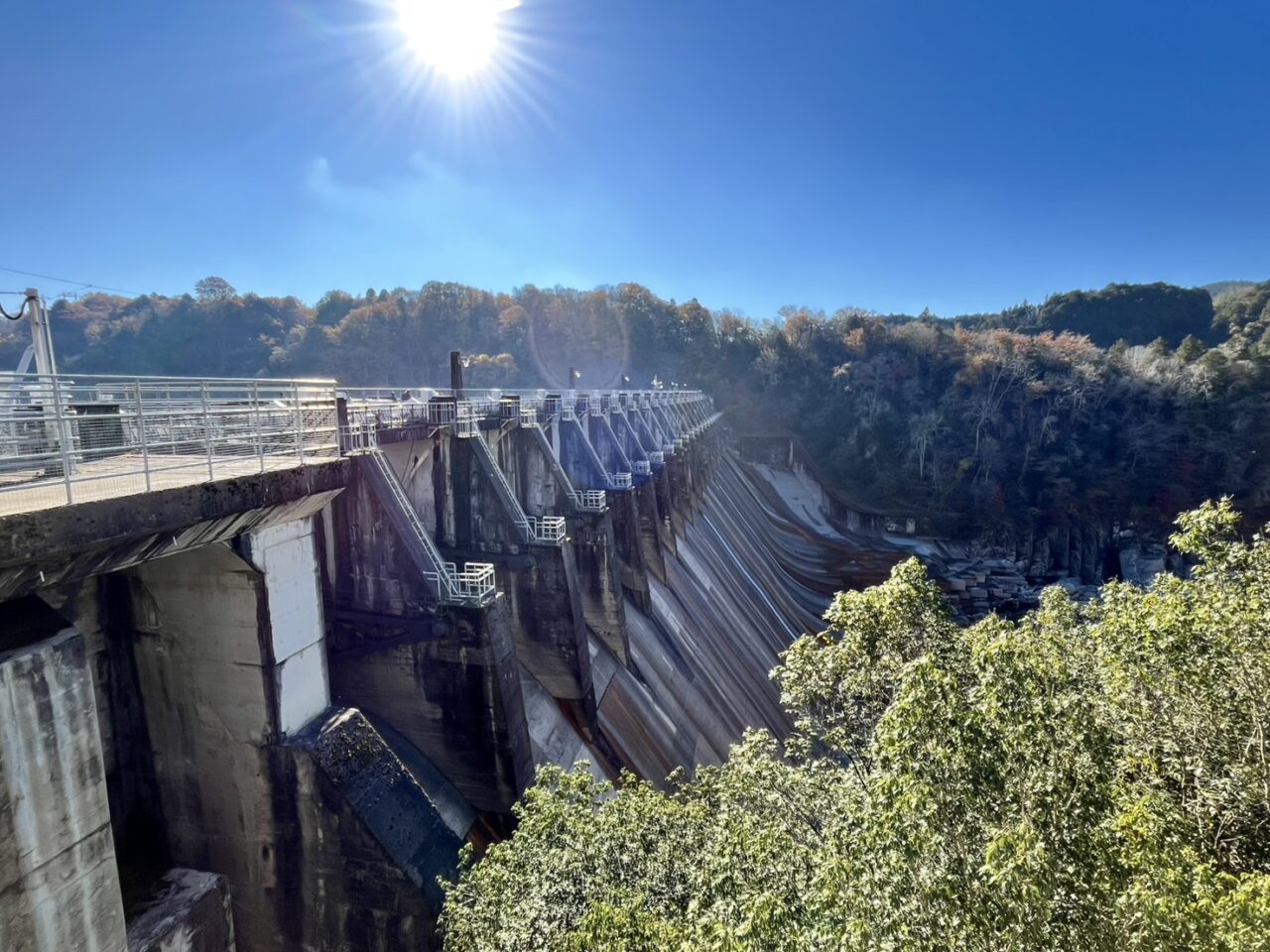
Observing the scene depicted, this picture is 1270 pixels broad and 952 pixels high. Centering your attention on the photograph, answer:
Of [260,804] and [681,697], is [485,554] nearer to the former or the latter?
[260,804]

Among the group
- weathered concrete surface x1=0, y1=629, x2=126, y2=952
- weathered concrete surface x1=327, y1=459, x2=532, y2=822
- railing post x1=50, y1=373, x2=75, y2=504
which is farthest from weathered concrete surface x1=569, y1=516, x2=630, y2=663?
railing post x1=50, y1=373, x2=75, y2=504

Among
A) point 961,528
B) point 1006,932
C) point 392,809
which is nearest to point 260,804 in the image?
point 392,809

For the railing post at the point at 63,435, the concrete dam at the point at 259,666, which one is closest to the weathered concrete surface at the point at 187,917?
Answer: the concrete dam at the point at 259,666

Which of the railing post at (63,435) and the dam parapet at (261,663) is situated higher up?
the railing post at (63,435)

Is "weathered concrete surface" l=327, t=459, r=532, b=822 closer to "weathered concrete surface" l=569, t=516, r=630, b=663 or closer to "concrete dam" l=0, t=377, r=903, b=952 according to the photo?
"concrete dam" l=0, t=377, r=903, b=952

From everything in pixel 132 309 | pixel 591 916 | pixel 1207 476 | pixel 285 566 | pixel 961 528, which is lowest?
pixel 961 528

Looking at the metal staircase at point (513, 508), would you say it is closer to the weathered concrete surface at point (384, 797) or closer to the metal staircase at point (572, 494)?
the metal staircase at point (572, 494)
